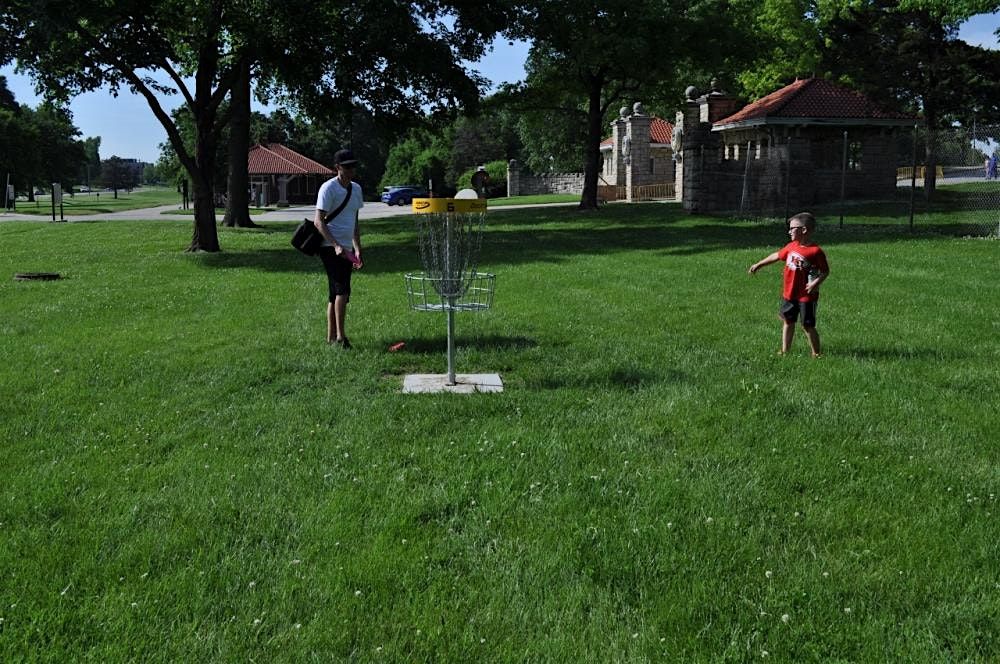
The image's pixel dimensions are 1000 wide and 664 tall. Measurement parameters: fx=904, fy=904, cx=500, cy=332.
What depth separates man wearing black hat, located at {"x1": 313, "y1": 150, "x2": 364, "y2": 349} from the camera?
8367mm

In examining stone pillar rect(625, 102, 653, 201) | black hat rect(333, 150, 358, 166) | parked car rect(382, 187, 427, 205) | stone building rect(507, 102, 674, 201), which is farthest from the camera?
parked car rect(382, 187, 427, 205)

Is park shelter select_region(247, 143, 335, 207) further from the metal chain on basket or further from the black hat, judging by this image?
the metal chain on basket

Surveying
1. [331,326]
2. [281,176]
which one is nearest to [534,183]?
[281,176]

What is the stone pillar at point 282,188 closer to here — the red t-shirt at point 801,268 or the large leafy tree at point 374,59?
the large leafy tree at point 374,59

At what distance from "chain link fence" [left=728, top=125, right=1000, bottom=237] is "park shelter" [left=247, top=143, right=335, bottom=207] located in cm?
4156

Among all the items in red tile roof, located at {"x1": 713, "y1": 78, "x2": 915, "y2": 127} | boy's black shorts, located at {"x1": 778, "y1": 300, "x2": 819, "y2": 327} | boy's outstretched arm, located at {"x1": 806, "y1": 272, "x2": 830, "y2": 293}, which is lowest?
boy's black shorts, located at {"x1": 778, "y1": 300, "x2": 819, "y2": 327}

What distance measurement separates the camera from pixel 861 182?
33406 mm

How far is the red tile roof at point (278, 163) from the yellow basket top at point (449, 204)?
6523cm

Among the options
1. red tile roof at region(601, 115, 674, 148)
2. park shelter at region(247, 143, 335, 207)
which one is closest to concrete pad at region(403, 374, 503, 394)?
red tile roof at region(601, 115, 674, 148)

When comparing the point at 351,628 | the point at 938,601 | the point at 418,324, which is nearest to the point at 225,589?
the point at 351,628

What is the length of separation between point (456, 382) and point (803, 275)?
3.21m

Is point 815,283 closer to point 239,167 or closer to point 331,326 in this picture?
point 331,326

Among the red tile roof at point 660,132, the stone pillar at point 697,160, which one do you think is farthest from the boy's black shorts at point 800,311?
the red tile roof at point 660,132

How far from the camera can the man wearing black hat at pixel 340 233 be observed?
8367 millimetres
